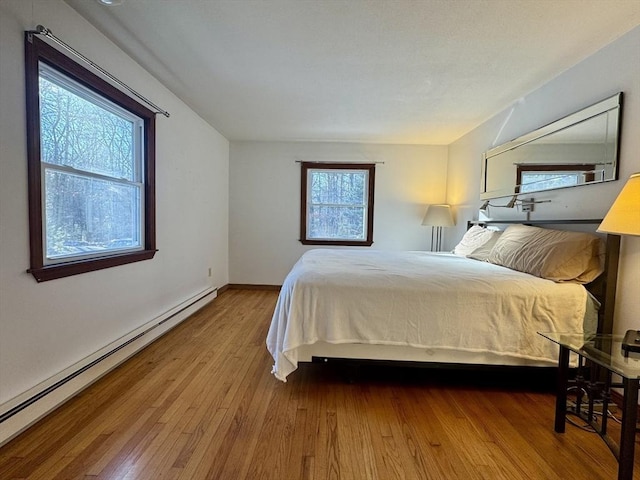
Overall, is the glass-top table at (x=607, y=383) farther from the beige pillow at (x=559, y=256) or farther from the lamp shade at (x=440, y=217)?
the lamp shade at (x=440, y=217)

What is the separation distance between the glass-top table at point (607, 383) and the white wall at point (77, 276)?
8.49 feet

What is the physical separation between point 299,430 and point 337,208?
11.8 feet

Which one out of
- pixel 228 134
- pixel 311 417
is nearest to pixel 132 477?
pixel 311 417

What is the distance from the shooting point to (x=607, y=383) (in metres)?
1.69

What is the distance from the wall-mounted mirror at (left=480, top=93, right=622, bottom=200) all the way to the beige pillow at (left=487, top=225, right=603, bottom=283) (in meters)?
0.42

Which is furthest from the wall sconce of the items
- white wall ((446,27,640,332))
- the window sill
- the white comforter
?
the window sill

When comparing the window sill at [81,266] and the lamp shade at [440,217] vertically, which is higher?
the lamp shade at [440,217]

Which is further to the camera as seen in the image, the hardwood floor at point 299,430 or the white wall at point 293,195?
the white wall at point 293,195

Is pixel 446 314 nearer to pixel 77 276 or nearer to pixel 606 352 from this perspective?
pixel 606 352

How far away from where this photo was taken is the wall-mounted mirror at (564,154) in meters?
2.05

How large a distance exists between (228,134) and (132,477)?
405cm

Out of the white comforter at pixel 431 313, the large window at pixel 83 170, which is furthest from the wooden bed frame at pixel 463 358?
the large window at pixel 83 170

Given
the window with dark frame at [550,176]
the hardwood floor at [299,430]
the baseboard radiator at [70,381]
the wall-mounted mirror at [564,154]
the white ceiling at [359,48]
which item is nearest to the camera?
the hardwood floor at [299,430]

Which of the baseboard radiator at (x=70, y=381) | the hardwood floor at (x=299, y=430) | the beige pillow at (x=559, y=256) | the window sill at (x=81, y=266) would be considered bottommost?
the hardwood floor at (x=299, y=430)
